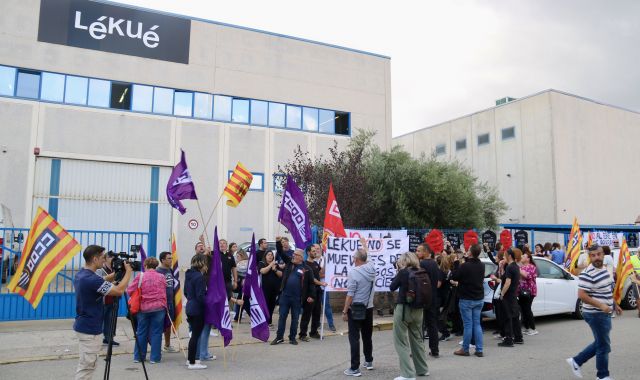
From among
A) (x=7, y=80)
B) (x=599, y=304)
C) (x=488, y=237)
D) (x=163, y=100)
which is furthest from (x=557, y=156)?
(x=7, y=80)

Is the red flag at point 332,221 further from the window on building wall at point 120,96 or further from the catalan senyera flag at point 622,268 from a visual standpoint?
the window on building wall at point 120,96

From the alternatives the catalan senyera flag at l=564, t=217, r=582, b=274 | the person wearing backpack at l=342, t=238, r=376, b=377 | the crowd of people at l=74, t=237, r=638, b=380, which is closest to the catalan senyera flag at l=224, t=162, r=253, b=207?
the crowd of people at l=74, t=237, r=638, b=380

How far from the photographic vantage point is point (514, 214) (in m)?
37.2

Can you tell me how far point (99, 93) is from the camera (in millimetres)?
23500

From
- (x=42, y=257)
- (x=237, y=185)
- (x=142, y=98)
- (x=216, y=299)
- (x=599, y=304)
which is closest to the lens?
(x=599, y=304)

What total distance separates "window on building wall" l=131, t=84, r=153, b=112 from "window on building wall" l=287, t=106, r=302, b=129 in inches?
276

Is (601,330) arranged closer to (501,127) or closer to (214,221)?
(214,221)

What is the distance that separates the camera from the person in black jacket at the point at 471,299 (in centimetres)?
877

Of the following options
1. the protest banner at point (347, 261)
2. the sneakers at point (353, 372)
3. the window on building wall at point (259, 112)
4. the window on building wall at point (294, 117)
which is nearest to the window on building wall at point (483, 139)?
the window on building wall at point (294, 117)

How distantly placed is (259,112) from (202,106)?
2.96 metres

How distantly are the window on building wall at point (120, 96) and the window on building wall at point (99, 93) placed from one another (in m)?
0.17

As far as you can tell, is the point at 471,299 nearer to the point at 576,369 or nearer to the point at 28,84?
the point at 576,369

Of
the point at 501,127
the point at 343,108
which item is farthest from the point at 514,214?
the point at 343,108

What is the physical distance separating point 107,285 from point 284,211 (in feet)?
17.6
